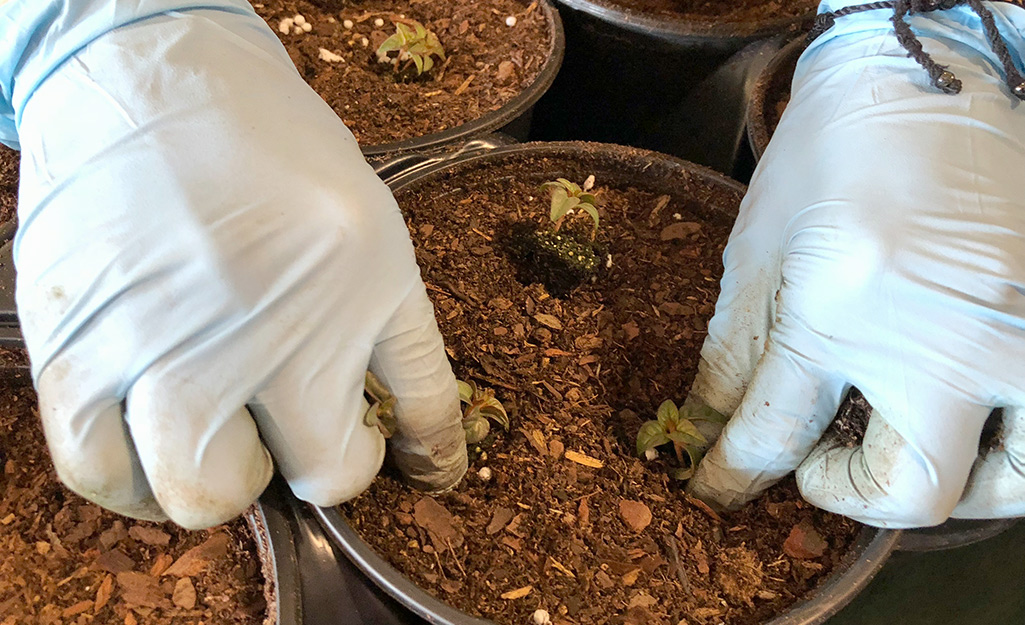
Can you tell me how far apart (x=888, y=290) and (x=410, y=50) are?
1134mm

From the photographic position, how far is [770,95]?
1404 mm

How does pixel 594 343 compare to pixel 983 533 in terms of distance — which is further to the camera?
pixel 594 343

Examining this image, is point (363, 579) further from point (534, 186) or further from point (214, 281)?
point (534, 186)

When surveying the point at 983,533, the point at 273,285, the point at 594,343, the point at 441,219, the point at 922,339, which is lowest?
the point at 983,533

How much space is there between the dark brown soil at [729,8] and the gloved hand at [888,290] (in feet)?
2.27

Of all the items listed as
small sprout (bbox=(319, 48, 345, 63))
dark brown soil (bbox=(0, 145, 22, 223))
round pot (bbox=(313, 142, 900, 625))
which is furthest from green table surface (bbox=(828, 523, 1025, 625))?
dark brown soil (bbox=(0, 145, 22, 223))

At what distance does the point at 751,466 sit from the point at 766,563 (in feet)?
0.46

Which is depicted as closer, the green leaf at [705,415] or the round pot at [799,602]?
the round pot at [799,602]

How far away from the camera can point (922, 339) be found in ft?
2.36

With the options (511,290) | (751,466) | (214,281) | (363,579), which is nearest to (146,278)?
(214,281)

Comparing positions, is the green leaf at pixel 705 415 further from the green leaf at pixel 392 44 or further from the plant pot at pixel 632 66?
the green leaf at pixel 392 44

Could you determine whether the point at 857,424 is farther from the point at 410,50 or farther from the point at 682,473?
the point at 410,50

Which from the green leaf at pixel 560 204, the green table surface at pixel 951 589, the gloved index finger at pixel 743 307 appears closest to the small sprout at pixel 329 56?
the green leaf at pixel 560 204

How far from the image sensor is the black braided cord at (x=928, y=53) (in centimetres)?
85
